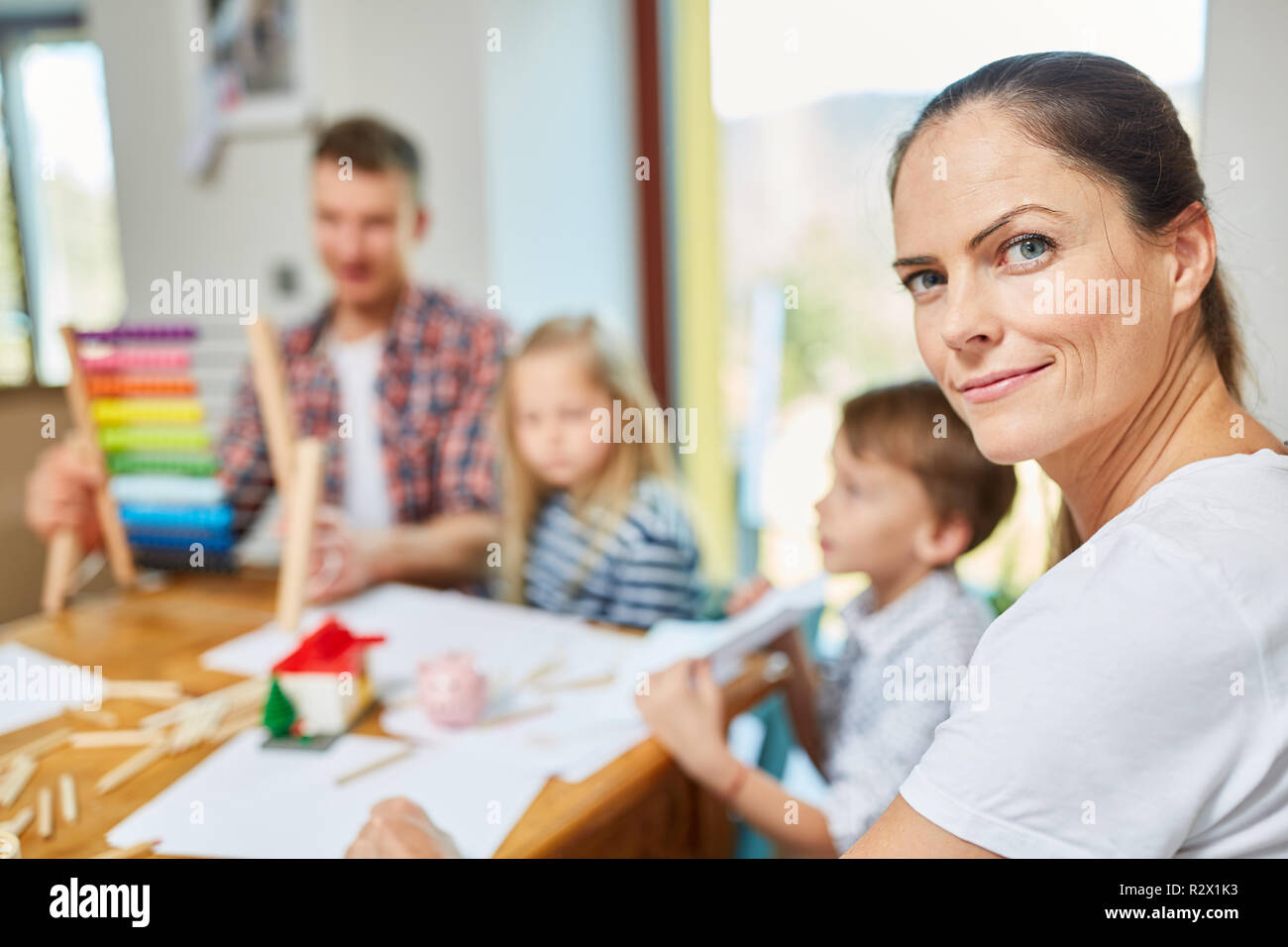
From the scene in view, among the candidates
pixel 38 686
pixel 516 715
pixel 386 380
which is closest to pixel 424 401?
pixel 386 380

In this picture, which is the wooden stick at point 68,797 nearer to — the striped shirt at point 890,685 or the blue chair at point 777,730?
the striped shirt at point 890,685

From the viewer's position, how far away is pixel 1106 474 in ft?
1.56

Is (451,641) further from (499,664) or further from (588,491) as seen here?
(588,491)

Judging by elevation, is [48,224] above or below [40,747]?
above

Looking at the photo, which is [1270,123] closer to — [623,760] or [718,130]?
[623,760]

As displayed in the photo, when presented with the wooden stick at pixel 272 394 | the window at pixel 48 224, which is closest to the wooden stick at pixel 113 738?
the wooden stick at pixel 272 394

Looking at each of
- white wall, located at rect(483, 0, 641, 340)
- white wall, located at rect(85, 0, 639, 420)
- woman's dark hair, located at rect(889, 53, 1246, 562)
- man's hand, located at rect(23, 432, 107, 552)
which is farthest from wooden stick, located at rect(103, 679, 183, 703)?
white wall, located at rect(483, 0, 641, 340)

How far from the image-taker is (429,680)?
783 mm

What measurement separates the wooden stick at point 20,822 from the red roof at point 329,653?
7.6 inches

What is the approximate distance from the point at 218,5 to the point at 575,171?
900mm

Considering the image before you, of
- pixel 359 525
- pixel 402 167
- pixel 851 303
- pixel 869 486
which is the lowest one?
pixel 359 525

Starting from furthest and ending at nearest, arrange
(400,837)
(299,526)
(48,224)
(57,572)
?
(48,224)
(57,572)
(299,526)
(400,837)

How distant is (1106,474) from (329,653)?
643 mm

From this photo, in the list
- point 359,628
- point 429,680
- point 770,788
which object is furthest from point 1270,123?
point 359,628
